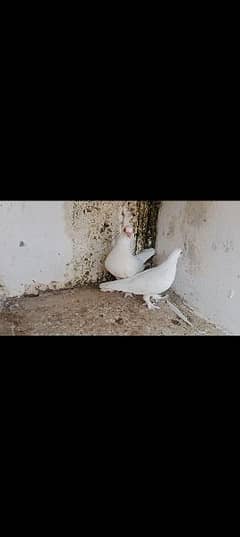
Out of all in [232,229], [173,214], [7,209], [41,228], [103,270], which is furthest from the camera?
[103,270]

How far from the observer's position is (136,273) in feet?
5.56

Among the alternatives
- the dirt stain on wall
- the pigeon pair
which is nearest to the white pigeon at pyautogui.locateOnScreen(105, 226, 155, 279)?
the pigeon pair

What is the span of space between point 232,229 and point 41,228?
28.3 inches

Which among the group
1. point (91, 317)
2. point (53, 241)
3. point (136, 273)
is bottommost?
point (91, 317)

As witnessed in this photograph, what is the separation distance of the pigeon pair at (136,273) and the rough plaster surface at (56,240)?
132mm

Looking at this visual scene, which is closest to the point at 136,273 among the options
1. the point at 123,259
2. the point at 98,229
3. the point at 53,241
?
the point at 123,259

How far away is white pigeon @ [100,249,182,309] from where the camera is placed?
5.09 ft

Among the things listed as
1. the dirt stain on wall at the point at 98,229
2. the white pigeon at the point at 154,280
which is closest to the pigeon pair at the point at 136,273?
the white pigeon at the point at 154,280

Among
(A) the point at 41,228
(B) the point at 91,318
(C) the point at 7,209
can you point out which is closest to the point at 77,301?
(B) the point at 91,318

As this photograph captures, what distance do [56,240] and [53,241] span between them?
0.04 ft

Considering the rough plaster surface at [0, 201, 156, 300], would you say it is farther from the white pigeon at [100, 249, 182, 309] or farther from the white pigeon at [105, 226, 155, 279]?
the white pigeon at [100, 249, 182, 309]

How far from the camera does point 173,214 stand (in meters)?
1.72

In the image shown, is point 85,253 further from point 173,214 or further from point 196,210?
point 196,210

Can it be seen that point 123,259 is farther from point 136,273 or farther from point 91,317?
point 91,317
